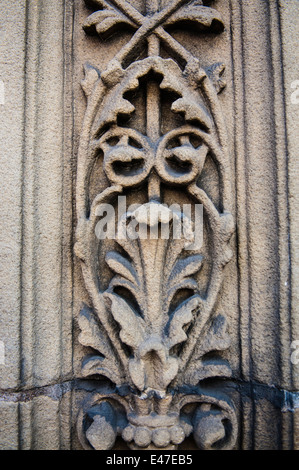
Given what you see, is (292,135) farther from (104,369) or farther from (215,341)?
(104,369)

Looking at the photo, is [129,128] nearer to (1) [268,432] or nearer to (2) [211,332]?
(2) [211,332]

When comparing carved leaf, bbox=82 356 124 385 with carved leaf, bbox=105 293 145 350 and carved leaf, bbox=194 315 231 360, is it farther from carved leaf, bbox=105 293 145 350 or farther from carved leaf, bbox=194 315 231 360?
carved leaf, bbox=194 315 231 360

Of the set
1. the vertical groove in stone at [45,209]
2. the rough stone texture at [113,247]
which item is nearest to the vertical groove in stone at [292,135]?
the rough stone texture at [113,247]

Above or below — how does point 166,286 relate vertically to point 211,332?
above

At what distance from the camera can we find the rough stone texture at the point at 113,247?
756 millimetres

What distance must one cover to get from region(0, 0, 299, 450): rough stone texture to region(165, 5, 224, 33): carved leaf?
24 millimetres

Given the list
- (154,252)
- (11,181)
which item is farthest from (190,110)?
(11,181)

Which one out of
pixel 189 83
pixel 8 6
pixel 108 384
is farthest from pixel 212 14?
pixel 108 384

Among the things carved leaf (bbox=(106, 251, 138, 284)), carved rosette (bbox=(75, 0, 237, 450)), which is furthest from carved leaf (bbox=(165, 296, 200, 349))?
carved leaf (bbox=(106, 251, 138, 284))

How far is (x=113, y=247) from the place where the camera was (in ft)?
2.75

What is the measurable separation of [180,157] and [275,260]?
33cm

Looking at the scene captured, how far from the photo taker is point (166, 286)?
790mm

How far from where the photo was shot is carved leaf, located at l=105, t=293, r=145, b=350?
0.75 metres

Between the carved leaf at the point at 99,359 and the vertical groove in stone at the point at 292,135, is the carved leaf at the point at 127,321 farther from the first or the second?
the vertical groove in stone at the point at 292,135
